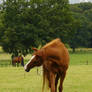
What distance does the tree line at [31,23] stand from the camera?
45219 mm

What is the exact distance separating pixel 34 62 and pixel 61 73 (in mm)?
845

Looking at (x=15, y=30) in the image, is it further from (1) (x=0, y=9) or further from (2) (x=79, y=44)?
(2) (x=79, y=44)

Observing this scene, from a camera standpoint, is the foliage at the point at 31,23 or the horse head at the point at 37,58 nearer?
the horse head at the point at 37,58

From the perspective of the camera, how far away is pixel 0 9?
164 ft

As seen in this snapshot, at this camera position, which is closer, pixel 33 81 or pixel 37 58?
pixel 37 58

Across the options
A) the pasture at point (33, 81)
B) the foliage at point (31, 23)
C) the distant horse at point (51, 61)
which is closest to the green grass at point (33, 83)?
the pasture at point (33, 81)

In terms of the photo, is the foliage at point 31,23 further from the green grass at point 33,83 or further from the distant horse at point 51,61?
the distant horse at point 51,61

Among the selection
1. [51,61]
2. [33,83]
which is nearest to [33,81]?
[33,83]

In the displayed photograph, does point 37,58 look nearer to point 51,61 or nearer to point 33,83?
point 51,61

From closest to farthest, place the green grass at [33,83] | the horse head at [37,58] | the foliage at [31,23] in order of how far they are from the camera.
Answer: the horse head at [37,58], the green grass at [33,83], the foliage at [31,23]

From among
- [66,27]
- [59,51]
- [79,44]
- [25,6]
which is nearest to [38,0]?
[25,6]

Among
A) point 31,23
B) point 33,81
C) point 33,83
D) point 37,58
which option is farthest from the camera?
point 31,23

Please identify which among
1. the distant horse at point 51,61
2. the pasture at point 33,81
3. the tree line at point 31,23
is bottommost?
the tree line at point 31,23

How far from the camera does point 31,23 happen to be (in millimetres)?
46719
